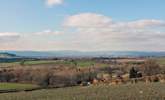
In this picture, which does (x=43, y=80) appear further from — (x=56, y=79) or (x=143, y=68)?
(x=143, y=68)

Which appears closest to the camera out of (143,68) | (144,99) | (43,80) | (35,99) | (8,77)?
(144,99)

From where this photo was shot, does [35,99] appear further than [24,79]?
No

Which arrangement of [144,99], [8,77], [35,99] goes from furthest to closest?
1. [8,77]
2. [35,99]
3. [144,99]

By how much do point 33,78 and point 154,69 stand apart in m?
33.7

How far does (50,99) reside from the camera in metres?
A: 25.1

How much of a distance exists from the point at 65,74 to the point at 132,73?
4119cm

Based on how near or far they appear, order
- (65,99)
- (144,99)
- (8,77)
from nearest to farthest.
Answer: (144,99) < (65,99) < (8,77)

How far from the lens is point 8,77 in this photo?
115m

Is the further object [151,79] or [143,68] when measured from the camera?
[143,68]

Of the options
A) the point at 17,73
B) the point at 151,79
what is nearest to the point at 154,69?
the point at 17,73

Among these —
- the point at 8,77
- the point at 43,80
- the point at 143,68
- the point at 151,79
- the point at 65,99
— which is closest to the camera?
the point at 65,99

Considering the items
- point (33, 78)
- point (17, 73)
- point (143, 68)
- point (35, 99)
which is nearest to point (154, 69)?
point (143, 68)

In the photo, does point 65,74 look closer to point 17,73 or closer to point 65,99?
point 17,73

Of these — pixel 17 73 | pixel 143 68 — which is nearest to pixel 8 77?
pixel 17 73
